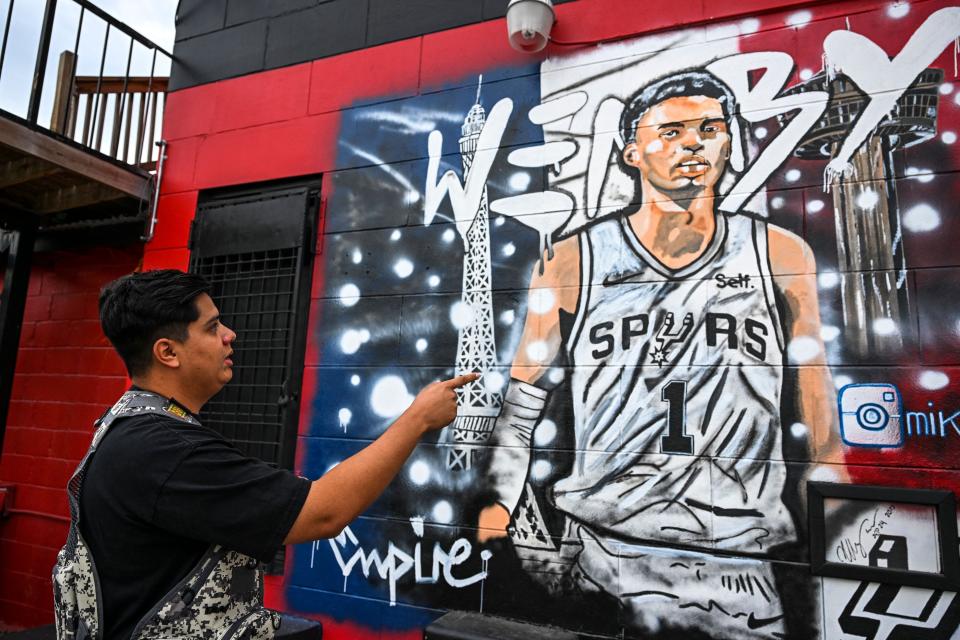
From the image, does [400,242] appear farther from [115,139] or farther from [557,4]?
[115,139]

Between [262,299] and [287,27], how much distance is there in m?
1.92

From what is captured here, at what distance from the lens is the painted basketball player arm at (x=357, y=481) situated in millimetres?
1472

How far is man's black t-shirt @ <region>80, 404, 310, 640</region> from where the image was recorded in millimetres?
1404

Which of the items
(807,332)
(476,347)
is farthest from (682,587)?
(476,347)

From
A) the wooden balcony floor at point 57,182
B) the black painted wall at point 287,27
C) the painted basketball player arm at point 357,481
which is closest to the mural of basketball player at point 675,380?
the black painted wall at point 287,27

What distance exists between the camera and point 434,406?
1768 mm

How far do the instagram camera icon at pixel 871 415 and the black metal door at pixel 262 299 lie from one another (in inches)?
116

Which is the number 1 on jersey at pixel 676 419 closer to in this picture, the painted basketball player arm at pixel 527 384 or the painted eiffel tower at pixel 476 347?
the painted basketball player arm at pixel 527 384

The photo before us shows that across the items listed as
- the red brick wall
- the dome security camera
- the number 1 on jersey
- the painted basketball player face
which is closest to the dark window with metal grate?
the red brick wall

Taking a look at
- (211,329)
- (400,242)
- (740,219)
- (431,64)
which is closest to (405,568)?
(400,242)

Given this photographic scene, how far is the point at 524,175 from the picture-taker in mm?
3482

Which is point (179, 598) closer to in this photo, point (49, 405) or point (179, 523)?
point (179, 523)
